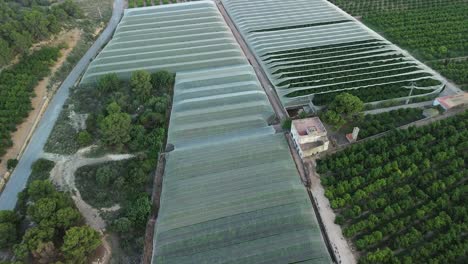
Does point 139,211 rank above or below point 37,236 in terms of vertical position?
below

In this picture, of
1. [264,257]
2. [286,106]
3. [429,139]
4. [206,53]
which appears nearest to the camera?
[264,257]

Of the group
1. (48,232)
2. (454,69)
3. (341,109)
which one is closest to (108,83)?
(48,232)

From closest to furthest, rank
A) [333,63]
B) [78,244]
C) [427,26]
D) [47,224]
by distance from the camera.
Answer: [78,244]
[47,224]
[333,63]
[427,26]

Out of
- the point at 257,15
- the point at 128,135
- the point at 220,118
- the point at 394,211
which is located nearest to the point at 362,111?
the point at 394,211

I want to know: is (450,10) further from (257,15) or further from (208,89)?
(208,89)

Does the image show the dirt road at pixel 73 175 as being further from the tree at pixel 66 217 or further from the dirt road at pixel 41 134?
the tree at pixel 66 217

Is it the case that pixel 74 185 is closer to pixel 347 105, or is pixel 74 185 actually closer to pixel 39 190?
pixel 39 190

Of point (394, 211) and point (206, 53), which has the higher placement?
point (206, 53)
